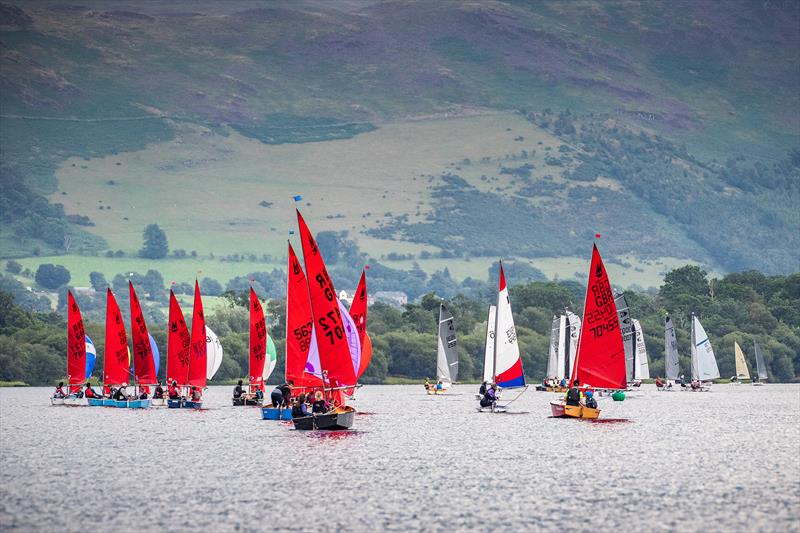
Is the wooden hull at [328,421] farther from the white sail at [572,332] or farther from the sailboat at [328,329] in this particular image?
the white sail at [572,332]

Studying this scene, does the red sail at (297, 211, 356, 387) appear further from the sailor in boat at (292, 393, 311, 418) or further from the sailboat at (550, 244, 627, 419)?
the sailboat at (550, 244, 627, 419)

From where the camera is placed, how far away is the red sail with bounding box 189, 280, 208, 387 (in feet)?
384

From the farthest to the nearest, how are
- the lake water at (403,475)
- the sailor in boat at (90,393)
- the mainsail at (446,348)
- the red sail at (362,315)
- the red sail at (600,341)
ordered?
the mainsail at (446,348), the sailor in boat at (90,393), the red sail at (362,315), the red sail at (600,341), the lake water at (403,475)

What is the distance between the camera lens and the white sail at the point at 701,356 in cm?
18775

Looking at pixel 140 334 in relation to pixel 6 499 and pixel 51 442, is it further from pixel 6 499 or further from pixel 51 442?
pixel 6 499

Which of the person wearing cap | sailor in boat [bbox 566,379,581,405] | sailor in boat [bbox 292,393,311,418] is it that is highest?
the person wearing cap

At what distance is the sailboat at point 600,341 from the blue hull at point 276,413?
20.7 m

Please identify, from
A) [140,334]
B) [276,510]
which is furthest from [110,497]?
[140,334]

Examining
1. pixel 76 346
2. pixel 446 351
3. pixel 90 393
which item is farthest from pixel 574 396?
pixel 90 393

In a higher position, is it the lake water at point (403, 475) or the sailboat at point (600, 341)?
the sailboat at point (600, 341)

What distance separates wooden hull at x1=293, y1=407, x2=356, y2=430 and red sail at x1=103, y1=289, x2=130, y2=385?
42.6m

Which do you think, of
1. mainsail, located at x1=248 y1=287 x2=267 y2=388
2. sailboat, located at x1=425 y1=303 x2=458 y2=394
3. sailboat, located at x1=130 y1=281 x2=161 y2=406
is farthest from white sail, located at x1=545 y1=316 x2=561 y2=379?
sailboat, located at x1=130 y1=281 x2=161 y2=406

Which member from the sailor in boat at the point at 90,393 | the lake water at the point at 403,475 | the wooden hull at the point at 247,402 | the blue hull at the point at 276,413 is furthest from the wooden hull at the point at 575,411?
the sailor in boat at the point at 90,393

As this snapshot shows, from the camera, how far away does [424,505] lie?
53906 millimetres
